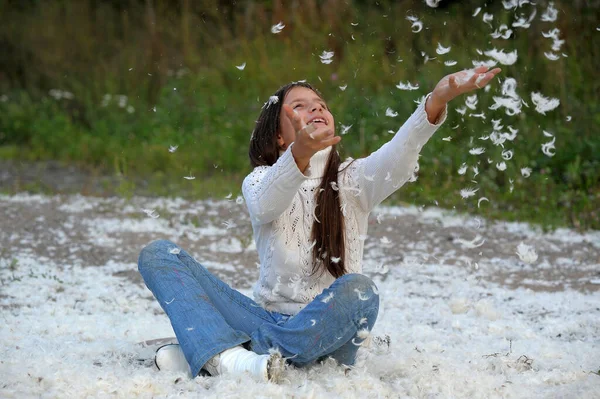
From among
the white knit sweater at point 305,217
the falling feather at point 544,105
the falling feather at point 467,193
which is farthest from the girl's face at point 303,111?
the falling feather at point 544,105

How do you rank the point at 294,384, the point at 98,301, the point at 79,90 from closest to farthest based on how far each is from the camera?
1. the point at 294,384
2. the point at 98,301
3. the point at 79,90

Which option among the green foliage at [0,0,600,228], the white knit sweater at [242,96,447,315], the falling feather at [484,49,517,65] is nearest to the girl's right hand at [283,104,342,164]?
the white knit sweater at [242,96,447,315]

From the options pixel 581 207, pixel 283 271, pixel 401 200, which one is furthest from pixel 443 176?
pixel 283 271

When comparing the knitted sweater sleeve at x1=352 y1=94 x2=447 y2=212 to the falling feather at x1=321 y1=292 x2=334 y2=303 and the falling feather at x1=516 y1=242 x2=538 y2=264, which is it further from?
the falling feather at x1=516 y1=242 x2=538 y2=264

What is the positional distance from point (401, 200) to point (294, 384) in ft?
12.0

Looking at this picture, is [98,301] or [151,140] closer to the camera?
Answer: [98,301]

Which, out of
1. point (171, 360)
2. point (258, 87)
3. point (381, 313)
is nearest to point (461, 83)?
point (171, 360)

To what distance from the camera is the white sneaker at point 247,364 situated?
2717mm

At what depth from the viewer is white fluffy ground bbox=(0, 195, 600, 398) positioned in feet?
9.14

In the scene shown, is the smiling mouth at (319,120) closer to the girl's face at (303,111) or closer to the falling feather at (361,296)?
the girl's face at (303,111)

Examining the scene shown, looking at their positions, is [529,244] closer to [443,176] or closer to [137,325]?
[443,176]

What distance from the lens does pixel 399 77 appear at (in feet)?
25.5

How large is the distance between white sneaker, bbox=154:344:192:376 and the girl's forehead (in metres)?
0.88

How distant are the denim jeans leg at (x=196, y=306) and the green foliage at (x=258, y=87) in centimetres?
302
